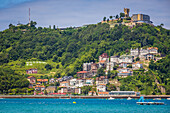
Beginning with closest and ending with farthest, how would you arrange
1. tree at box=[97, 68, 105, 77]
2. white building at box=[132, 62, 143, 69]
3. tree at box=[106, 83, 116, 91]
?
tree at box=[106, 83, 116, 91] → white building at box=[132, 62, 143, 69] → tree at box=[97, 68, 105, 77]

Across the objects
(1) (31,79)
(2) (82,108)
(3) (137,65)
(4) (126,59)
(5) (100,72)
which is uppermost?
(4) (126,59)

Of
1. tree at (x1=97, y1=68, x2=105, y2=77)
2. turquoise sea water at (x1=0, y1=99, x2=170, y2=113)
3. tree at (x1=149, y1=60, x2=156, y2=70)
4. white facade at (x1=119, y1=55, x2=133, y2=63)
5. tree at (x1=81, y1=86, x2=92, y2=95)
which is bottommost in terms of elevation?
turquoise sea water at (x1=0, y1=99, x2=170, y2=113)

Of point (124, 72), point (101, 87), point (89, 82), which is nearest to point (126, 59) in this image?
point (124, 72)

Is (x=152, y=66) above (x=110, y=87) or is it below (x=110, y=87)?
above

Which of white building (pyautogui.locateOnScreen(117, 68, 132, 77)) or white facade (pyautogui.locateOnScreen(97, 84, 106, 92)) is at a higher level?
white building (pyautogui.locateOnScreen(117, 68, 132, 77))

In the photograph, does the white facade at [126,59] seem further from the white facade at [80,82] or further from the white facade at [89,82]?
the white facade at [80,82]

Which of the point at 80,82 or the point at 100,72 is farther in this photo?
the point at 100,72

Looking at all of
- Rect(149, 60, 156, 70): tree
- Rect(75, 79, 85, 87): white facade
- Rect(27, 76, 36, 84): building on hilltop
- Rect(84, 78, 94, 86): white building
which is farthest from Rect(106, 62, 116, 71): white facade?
Rect(27, 76, 36, 84): building on hilltop

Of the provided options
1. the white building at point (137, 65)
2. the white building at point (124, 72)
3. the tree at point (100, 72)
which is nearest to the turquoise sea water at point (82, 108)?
the white building at point (124, 72)

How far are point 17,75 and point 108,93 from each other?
40.6 m

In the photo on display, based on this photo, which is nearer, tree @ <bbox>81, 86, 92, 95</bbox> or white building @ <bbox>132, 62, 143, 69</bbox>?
tree @ <bbox>81, 86, 92, 95</bbox>

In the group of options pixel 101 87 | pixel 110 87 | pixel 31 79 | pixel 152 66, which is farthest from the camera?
pixel 31 79

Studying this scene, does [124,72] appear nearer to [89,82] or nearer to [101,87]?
[101,87]

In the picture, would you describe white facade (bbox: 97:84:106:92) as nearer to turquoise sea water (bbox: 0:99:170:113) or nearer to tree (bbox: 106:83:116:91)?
tree (bbox: 106:83:116:91)
